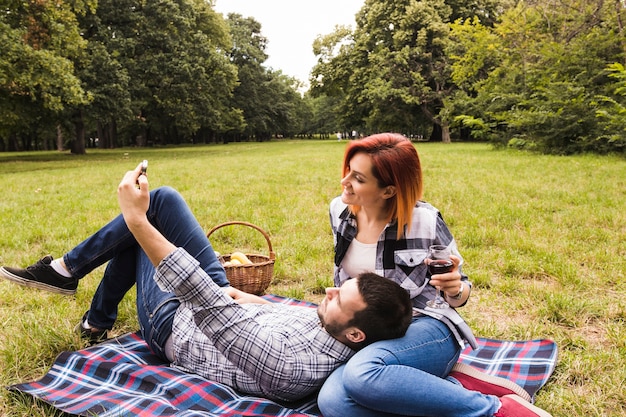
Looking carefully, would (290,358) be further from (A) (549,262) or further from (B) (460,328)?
(A) (549,262)

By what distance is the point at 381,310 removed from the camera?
232cm

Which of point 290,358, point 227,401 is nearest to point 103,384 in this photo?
point 227,401

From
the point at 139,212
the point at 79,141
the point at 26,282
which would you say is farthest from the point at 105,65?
the point at 139,212

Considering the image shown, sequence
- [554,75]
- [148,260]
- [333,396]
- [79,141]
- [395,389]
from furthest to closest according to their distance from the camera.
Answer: [79,141] < [554,75] < [148,260] < [333,396] < [395,389]

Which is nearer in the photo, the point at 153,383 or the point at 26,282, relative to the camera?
the point at 153,383

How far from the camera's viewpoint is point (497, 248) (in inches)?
218

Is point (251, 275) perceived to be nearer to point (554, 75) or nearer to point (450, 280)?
point (450, 280)

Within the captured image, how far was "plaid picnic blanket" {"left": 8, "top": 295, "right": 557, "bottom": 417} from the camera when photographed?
8.02ft

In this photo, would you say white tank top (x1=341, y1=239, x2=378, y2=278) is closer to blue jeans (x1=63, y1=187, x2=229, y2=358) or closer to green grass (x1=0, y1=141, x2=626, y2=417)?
blue jeans (x1=63, y1=187, x2=229, y2=358)

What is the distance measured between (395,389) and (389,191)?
3.45ft

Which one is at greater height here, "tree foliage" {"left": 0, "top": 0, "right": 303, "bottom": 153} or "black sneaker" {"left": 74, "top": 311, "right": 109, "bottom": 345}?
"tree foliage" {"left": 0, "top": 0, "right": 303, "bottom": 153}

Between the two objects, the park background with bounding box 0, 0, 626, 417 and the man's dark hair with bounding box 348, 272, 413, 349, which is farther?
the park background with bounding box 0, 0, 626, 417

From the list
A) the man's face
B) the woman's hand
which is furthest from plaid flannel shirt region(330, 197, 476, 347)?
the man's face

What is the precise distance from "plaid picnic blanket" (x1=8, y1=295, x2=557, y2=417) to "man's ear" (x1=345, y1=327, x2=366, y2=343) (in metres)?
0.43
